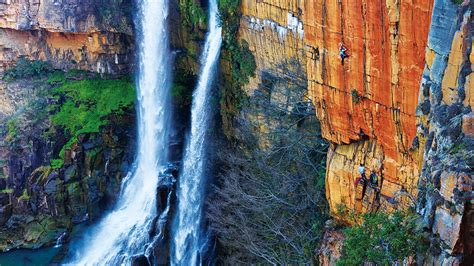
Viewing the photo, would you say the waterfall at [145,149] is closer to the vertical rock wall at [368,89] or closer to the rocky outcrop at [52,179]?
the rocky outcrop at [52,179]

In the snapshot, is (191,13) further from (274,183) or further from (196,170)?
(274,183)

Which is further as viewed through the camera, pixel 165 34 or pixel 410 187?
pixel 165 34

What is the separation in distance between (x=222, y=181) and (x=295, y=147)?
3870 millimetres

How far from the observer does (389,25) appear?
36.7ft

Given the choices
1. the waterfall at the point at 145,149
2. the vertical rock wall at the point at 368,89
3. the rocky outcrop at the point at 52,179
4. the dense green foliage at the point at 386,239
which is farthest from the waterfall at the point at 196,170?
the dense green foliage at the point at 386,239

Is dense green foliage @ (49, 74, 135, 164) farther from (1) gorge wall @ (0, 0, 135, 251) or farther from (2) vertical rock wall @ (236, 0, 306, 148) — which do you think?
(2) vertical rock wall @ (236, 0, 306, 148)

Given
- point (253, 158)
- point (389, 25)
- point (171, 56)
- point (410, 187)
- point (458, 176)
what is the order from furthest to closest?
1. point (171, 56)
2. point (253, 158)
3. point (410, 187)
4. point (389, 25)
5. point (458, 176)

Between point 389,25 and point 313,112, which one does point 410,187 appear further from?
point 313,112

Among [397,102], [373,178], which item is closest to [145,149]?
[373,178]

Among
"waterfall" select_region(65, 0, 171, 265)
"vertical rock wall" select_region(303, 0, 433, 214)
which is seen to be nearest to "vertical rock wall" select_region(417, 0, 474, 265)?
"vertical rock wall" select_region(303, 0, 433, 214)

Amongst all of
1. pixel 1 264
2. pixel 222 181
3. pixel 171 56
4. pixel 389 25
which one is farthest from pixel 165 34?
pixel 389 25

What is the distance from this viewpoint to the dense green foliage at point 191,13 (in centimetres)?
2080

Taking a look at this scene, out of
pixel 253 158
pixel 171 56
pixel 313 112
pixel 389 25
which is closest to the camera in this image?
pixel 389 25

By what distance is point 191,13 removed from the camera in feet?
69.3
